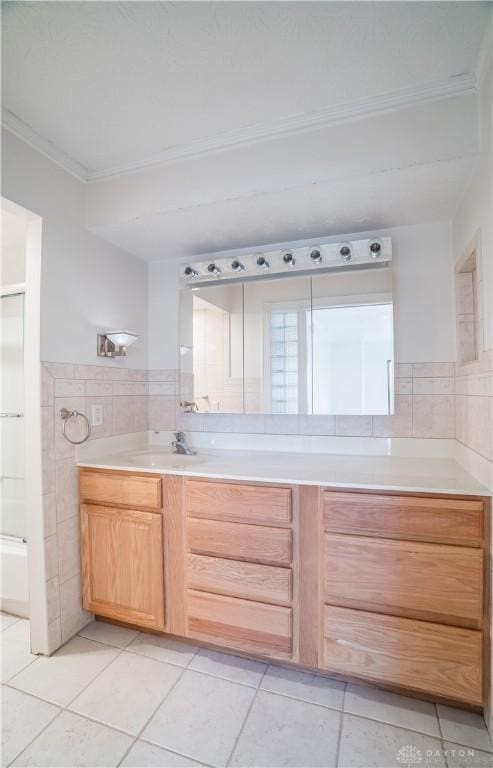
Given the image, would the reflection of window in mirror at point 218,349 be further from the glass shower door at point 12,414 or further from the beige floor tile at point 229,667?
the beige floor tile at point 229,667

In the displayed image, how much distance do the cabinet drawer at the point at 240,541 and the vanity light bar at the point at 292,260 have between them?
54.2 inches

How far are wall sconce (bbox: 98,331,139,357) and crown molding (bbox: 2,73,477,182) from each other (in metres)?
0.81

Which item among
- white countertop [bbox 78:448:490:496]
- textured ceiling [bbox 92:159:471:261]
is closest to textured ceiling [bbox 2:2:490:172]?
textured ceiling [bbox 92:159:471:261]

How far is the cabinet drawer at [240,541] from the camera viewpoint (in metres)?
1.50

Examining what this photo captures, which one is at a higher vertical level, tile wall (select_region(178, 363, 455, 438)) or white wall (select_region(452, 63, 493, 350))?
white wall (select_region(452, 63, 493, 350))

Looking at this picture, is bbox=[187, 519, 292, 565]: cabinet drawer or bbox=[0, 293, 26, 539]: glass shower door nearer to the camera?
bbox=[187, 519, 292, 565]: cabinet drawer

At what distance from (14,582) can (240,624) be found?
1343mm

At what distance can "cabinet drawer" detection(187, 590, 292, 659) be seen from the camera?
1503 mm

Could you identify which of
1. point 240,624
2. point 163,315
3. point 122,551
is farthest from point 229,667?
point 163,315

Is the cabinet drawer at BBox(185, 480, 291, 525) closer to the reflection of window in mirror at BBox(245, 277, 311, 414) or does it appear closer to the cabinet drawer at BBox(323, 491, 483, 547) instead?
the cabinet drawer at BBox(323, 491, 483, 547)

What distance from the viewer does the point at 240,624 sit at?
5.10ft

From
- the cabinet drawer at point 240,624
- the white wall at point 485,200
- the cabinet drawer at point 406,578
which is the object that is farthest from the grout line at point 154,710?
the white wall at point 485,200

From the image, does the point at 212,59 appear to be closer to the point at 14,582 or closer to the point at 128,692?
the point at 128,692

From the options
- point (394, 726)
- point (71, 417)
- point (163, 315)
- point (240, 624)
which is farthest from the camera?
point (163, 315)
